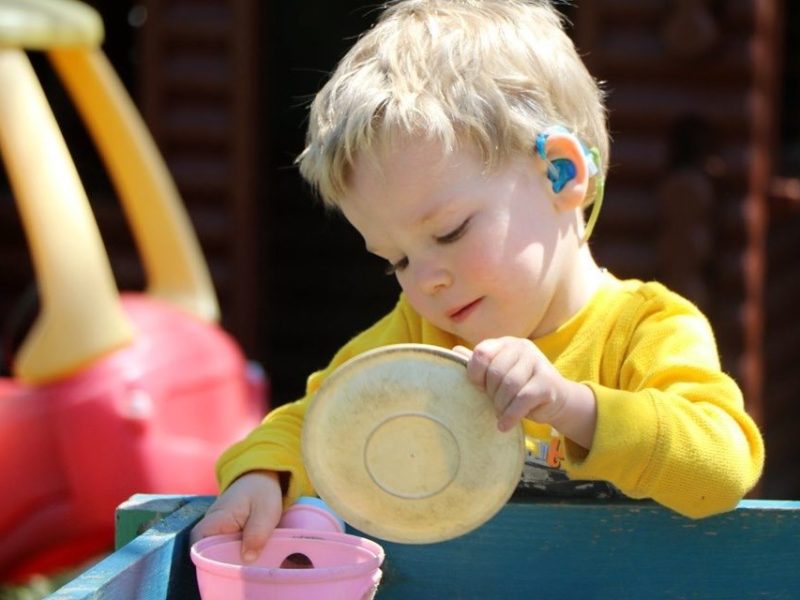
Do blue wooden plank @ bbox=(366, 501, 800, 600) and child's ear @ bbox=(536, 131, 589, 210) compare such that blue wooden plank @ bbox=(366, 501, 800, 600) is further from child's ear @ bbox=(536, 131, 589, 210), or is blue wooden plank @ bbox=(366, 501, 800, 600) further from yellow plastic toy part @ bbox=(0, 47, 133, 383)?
yellow plastic toy part @ bbox=(0, 47, 133, 383)

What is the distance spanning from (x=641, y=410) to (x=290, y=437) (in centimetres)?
51

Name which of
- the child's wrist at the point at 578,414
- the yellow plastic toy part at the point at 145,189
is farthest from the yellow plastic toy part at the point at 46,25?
the child's wrist at the point at 578,414

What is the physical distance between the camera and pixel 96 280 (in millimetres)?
3664

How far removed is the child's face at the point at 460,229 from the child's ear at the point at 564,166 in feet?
0.04

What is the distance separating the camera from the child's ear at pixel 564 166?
6.06 ft

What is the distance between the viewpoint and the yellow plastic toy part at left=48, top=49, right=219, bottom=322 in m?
4.38

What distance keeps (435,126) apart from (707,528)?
1.95ft

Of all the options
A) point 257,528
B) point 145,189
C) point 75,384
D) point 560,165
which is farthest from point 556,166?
point 145,189

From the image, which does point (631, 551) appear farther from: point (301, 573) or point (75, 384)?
point (75, 384)

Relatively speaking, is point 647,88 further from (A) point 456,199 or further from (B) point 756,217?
(A) point 456,199

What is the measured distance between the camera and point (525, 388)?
152 centimetres

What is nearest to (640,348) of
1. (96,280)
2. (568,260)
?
(568,260)

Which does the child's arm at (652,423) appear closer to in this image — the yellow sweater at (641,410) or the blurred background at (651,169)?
the yellow sweater at (641,410)

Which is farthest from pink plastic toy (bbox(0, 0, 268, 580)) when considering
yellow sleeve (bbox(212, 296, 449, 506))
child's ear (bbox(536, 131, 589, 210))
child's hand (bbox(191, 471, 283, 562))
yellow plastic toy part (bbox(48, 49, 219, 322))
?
child's ear (bbox(536, 131, 589, 210))
